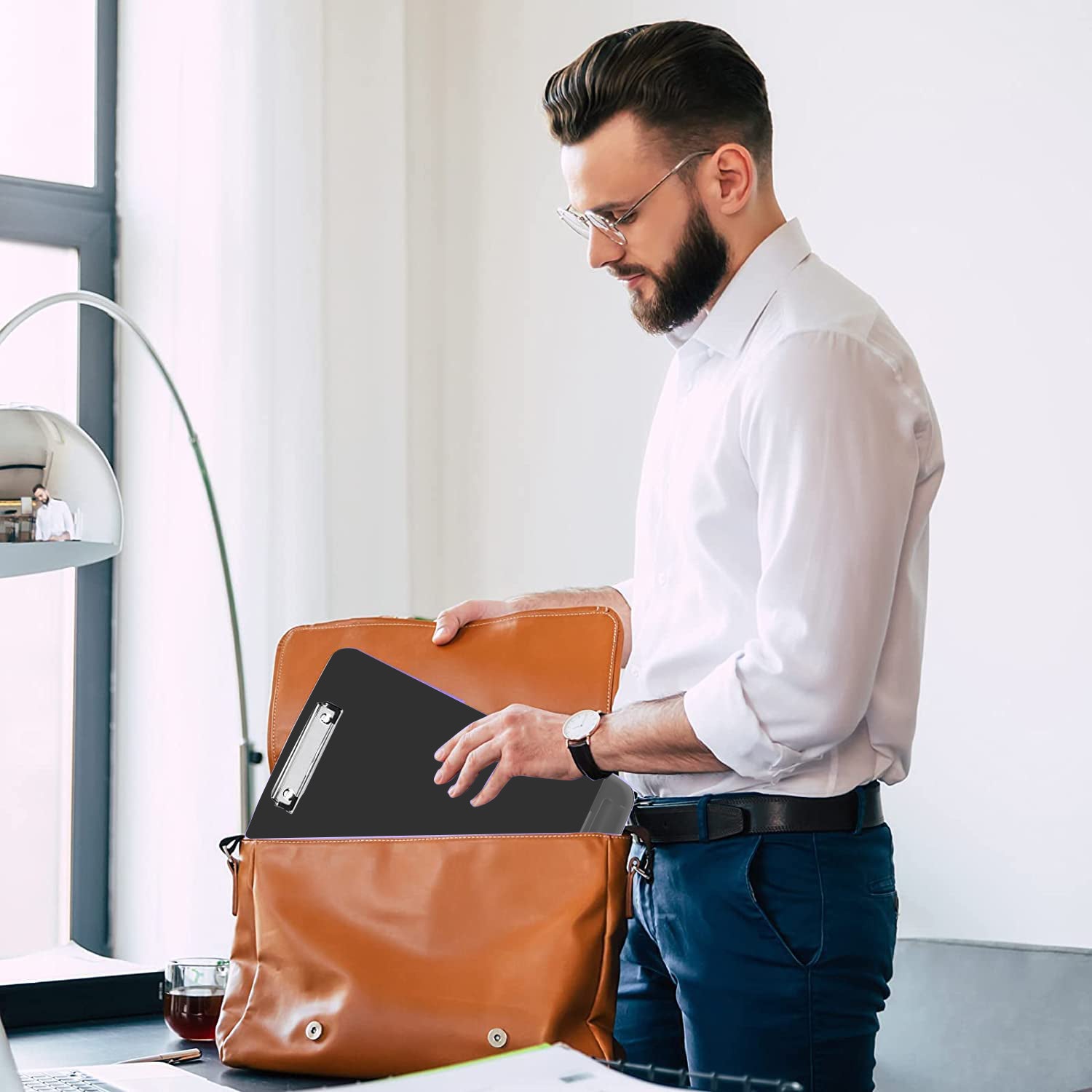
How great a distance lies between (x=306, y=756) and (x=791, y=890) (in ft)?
1.36

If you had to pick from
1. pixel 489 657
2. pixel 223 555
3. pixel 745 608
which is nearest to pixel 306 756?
pixel 489 657

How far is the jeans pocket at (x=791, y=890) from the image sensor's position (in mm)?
1194

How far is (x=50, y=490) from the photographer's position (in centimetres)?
114

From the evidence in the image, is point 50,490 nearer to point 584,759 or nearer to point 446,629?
point 446,629

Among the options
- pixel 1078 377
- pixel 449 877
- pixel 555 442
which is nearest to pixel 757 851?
pixel 449 877

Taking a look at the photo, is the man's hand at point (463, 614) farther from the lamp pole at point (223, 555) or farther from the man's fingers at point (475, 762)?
the lamp pole at point (223, 555)

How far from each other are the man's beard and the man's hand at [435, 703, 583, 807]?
411 millimetres

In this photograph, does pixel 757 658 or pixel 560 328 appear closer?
pixel 757 658

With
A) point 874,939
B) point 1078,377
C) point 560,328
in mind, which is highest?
point 560,328

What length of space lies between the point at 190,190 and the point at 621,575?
1.07 metres

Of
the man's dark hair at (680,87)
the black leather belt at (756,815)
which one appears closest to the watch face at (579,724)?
the black leather belt at (756,815)

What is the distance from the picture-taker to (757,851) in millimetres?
1211

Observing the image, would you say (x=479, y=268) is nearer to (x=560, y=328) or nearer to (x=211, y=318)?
(x=560, y=328)

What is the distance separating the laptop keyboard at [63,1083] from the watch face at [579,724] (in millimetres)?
433
